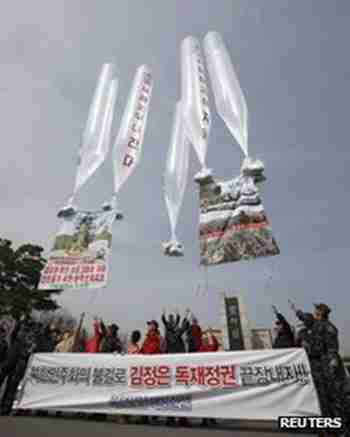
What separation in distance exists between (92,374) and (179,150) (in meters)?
5.70

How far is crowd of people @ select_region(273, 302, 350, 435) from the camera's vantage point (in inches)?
125

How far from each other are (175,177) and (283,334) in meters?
4.37

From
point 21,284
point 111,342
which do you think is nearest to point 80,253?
point 111,342

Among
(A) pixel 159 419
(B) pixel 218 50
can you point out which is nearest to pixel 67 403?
(A) pixel 159 419

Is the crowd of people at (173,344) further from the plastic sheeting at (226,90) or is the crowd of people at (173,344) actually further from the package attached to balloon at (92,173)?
the plastic sheeting at (226,90)

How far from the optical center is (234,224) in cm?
529

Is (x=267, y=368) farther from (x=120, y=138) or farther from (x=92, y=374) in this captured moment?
(x=120, y=138)

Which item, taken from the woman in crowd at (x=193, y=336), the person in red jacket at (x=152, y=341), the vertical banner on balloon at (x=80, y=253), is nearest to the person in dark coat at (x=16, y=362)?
the vertical banner on balloon at (x=80, y=253)

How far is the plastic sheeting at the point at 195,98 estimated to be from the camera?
666cm

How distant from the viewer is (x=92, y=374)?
13.3ft

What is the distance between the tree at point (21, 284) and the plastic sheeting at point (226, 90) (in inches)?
621

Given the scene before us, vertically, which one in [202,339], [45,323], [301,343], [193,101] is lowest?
[301,343]

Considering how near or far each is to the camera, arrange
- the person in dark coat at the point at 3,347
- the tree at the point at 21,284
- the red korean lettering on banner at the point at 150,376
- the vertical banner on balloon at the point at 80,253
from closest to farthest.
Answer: the red korean lettering on banner at the point at 150,376, the person in dark coat at the point at 3,347, the vertical banner on balloon at the point at 80,253, the tree at the point at 21,284

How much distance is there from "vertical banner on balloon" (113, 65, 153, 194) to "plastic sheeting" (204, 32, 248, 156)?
209 centimetres
